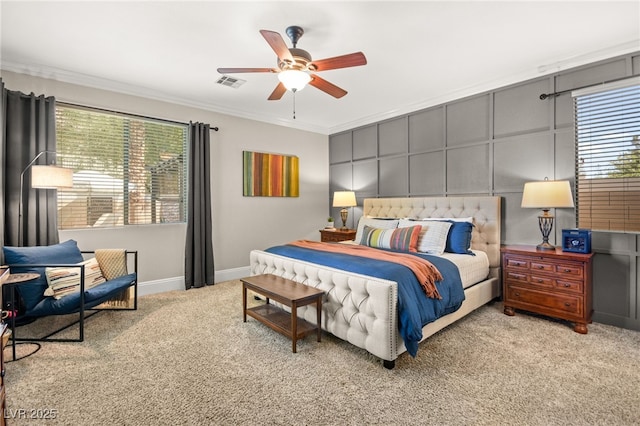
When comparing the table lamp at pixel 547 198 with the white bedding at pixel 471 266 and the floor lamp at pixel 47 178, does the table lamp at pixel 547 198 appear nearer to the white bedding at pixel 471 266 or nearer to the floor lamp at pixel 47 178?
the white bedding at pixel 471 266

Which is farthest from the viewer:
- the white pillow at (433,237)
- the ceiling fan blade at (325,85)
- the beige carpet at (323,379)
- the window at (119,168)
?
the window at (119,168)

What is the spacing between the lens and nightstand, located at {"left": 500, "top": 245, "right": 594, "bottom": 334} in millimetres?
2896

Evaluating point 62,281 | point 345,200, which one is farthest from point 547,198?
point 62,281

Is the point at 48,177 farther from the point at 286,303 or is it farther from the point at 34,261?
the point at 286,303

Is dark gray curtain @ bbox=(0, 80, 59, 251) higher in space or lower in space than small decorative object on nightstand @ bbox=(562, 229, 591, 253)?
higher

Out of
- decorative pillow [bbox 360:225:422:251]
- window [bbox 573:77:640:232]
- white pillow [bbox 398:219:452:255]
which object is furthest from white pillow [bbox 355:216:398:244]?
window [bbox 573:77:640:232]

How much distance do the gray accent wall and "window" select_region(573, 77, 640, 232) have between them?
9 cm

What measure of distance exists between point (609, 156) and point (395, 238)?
2272 millimetres

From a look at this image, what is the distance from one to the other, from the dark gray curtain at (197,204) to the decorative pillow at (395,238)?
7.87 ft

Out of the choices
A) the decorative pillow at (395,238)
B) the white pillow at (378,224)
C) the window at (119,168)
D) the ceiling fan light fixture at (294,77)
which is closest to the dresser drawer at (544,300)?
the decorative pillow at (395,238)

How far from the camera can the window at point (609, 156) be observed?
9.79 ft

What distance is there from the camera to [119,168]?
4008 millimetres

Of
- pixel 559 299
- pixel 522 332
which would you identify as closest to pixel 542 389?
pixel 522 332

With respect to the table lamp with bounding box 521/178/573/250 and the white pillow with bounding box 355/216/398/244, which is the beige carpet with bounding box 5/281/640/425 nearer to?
the table lamp with bounding box 521/178/573/250
